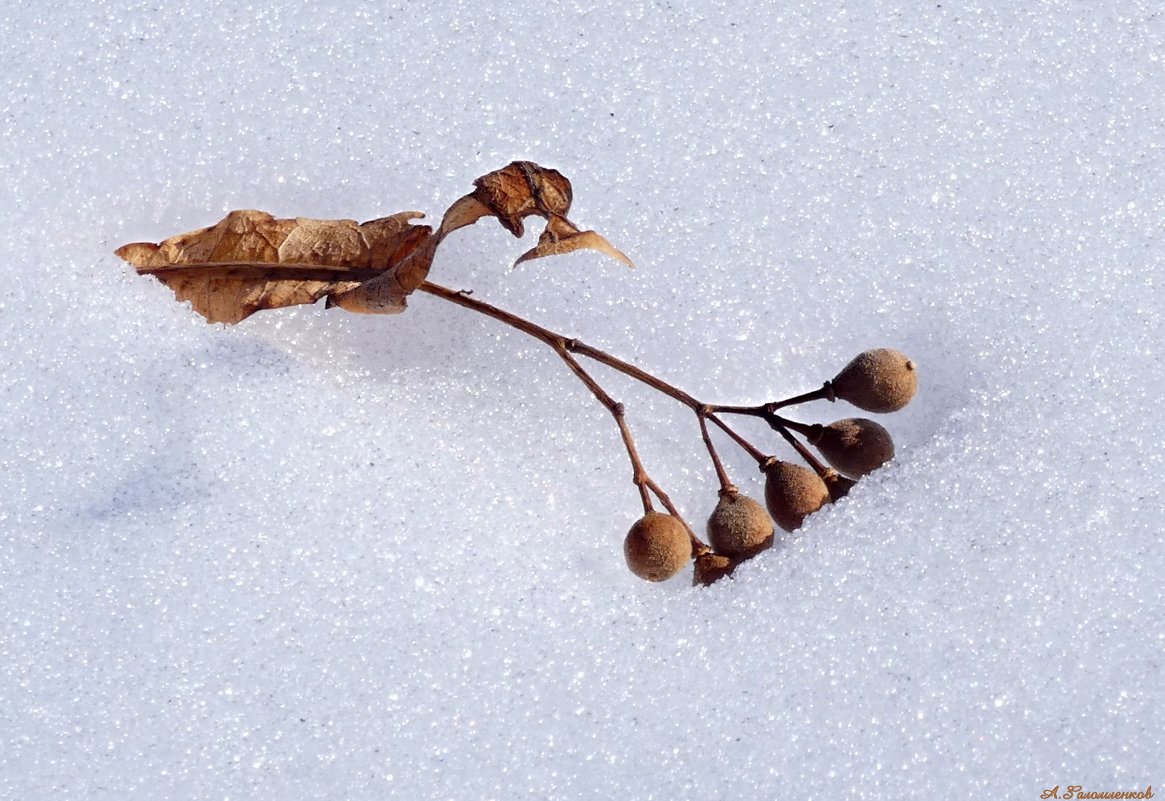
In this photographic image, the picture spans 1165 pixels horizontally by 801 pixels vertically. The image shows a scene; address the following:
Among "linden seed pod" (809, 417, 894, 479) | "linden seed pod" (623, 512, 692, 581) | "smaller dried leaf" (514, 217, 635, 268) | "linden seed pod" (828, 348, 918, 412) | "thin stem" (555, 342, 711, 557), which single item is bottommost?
"linden seed pod" (623, 512, 692, 581)

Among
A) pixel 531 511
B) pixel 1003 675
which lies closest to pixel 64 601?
pixel 531 511

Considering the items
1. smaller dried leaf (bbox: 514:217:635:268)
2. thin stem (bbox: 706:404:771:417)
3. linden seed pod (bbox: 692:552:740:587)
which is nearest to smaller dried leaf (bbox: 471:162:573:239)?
smaller dried leaf (bbox: 514:217:635:268)

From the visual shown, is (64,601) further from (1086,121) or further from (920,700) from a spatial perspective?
(1086,121)

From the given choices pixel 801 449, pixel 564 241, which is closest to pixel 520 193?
pixel 564 241

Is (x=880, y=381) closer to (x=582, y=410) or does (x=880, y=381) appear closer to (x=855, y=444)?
(x=855, y=444)

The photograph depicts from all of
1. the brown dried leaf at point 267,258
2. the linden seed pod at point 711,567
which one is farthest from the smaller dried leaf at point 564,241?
the linden seed pod at point 711,567

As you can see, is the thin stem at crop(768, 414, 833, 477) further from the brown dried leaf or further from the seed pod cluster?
the brown dried leaf

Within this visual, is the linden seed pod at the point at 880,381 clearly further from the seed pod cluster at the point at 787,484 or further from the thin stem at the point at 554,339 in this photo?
the thin stem at the point at 554,339
